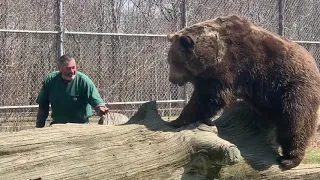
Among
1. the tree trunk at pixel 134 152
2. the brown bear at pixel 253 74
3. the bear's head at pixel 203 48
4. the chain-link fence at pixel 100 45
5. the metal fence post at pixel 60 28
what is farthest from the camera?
the metal fence post at pixel 60 28

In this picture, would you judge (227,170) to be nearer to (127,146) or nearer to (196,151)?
(196,151)

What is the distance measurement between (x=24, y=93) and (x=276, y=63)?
4461 millimetres

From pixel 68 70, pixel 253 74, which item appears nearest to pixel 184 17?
pixel 68 70

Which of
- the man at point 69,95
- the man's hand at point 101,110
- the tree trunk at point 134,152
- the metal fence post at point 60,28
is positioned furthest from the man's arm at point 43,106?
the metal fence post at point 60,28

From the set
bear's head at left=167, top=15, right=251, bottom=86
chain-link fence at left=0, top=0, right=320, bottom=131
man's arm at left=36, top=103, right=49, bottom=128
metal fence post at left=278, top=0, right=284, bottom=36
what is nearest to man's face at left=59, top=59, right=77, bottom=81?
man's arm at left=36, top=103, right=49, bottom=128

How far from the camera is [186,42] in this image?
5500 millimetres

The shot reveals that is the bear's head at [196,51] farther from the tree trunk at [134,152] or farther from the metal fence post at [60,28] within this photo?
the metal fence post at [60,28]

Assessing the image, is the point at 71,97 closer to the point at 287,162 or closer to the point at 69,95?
the point at 69,95

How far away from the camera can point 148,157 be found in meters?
4.16

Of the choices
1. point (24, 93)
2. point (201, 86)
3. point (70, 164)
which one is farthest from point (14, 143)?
point (24, 93)

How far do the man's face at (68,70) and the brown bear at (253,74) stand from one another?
52.3 inches

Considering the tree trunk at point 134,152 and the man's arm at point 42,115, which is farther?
the man's arm at point 42,115

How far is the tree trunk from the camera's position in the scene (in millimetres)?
3593

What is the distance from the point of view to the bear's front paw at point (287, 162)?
5.05 m
